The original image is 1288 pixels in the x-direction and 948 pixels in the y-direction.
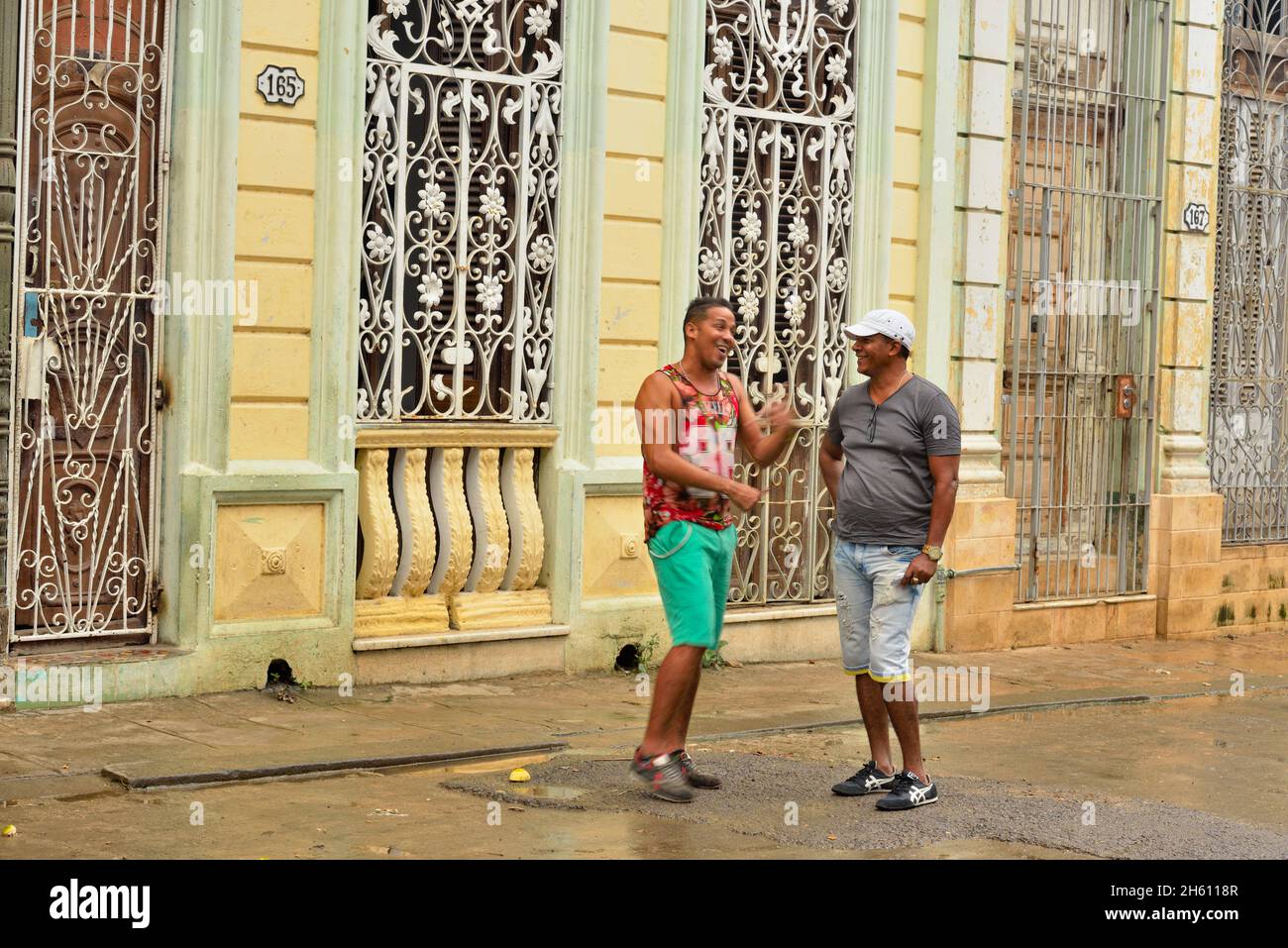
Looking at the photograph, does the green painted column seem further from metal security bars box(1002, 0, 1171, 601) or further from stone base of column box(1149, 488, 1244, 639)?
stone base of column box(1149, 488, 1244, 639)

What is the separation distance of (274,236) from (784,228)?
3542 millimetres

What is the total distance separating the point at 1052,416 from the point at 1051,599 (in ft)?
4.14

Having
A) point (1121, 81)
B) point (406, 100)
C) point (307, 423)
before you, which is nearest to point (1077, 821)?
point (307, 423)

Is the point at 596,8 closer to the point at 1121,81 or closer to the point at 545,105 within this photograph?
the point at 545,105

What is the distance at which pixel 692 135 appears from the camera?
11312mm

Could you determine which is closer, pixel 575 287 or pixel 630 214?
pixel 575 287

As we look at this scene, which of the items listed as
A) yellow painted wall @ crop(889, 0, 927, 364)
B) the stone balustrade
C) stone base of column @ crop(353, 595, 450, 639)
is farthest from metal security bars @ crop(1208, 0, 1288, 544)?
stone base of column @ crop(353, 595, 450, 639)

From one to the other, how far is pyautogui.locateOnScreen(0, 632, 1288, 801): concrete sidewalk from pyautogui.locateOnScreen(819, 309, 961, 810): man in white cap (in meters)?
1.52

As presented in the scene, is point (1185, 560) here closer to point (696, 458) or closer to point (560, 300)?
point (560, 300)

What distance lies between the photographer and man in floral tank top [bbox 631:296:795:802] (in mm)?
7539

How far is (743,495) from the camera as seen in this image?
7.48m

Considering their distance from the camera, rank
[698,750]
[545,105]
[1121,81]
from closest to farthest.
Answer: [698,750] < [545,105] < [1121,81]

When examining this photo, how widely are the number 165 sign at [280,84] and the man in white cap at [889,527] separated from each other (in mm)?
3556

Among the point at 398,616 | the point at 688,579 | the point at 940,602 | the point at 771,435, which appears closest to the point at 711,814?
the point at 688,579
